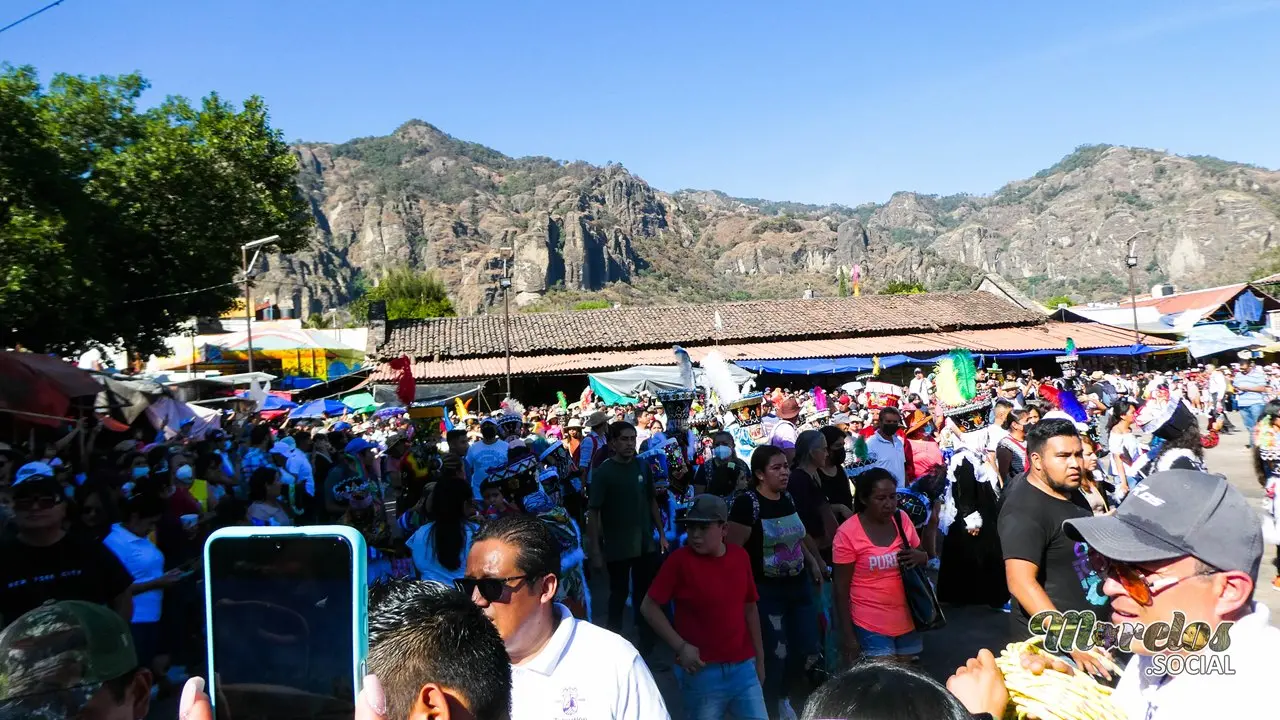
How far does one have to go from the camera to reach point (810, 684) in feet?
15.6

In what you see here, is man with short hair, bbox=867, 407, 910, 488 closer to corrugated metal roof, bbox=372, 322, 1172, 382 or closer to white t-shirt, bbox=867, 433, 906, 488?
white t-shirt, bbox=867, 433, 906, 488

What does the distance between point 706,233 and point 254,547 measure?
137 meters

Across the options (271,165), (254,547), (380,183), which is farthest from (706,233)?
(254,547)

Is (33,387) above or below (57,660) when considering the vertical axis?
above

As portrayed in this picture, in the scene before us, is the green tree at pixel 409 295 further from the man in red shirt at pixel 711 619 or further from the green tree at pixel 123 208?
the man in red shirt at pixel 711 619

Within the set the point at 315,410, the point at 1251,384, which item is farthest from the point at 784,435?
the point at 1251,384

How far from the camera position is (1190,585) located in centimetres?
165

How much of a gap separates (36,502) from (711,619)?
3.09m

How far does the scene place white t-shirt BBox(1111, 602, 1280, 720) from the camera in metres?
1.50

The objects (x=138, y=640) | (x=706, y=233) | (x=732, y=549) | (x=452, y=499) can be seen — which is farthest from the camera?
(x=706, y=233)

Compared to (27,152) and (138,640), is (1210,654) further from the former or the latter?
(27,152)

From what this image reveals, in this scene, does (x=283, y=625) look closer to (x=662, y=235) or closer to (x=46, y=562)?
(x=46, y=562)

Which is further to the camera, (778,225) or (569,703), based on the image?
(778,225)

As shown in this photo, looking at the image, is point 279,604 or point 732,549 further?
point 732,549
